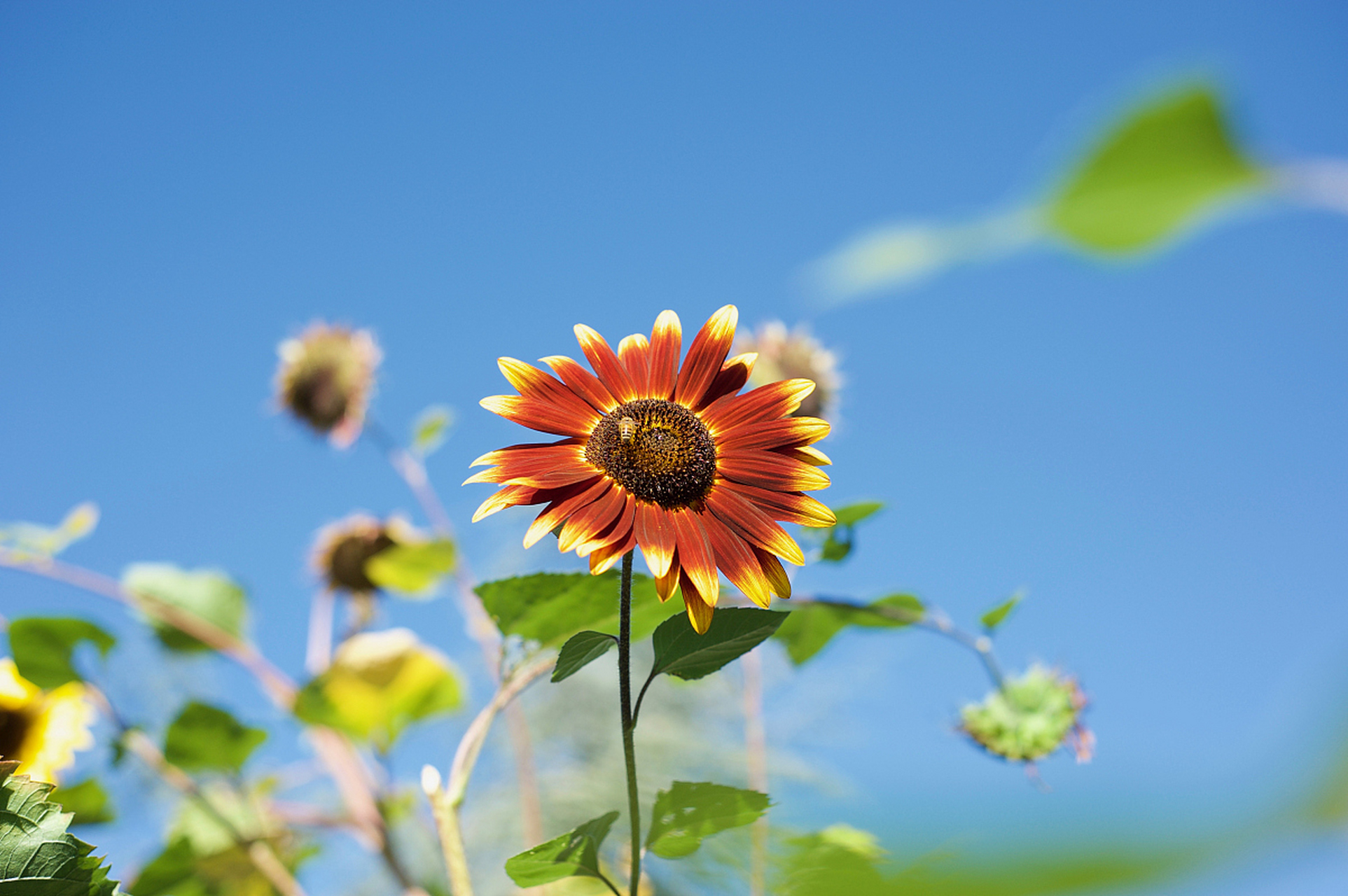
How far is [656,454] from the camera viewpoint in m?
0.23

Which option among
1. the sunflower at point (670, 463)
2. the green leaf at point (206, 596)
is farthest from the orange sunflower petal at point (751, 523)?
the green leaf at point (206, 596)

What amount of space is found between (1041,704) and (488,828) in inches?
40.4

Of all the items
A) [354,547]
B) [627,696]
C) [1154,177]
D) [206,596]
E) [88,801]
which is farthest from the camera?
[354,547]

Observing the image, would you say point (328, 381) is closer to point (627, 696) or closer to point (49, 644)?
point (49, 644)

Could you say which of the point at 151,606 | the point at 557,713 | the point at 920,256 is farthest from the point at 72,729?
the point at 557,713

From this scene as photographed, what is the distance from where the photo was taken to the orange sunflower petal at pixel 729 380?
253 mm

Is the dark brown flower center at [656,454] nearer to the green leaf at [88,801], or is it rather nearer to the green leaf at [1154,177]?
the green leaf at [1154,177]

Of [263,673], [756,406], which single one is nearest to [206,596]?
[263,673]

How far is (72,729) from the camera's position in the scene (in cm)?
42

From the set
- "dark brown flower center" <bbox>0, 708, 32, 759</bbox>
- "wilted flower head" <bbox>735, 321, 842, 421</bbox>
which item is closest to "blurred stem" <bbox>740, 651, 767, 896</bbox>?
"wilted flower head" <bbox>735, 321, 842, 421</bbox>

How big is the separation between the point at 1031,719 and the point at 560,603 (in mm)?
187

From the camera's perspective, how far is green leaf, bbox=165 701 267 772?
43 centimetres

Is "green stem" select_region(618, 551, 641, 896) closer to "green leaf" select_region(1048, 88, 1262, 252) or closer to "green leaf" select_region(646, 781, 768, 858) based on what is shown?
"green leaf" select_region(646, 781, 768, 858)

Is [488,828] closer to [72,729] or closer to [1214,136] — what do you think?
[72,729]
